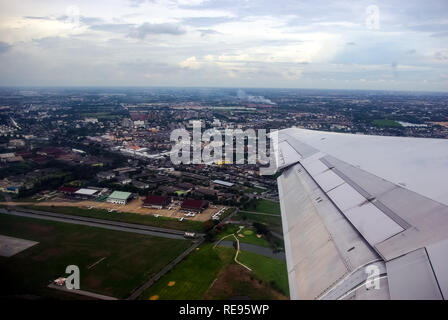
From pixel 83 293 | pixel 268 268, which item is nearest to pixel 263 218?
pixel 268 268

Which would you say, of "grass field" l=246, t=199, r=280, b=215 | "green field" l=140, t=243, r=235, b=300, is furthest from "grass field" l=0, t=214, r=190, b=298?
"grass field" l=246, t=199, r=280, b=215

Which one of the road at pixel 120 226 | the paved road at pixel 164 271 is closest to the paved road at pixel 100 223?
the road at pixel 120 226

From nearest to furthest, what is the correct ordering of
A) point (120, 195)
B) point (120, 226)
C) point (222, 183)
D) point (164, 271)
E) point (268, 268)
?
point (268, 268), point (164, 271), point (120, 226), point (120, 195), point (222, 183)

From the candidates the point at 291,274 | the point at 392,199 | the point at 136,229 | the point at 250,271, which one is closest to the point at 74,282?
the point at 136,229

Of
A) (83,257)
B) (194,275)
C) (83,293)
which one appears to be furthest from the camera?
(83,257)

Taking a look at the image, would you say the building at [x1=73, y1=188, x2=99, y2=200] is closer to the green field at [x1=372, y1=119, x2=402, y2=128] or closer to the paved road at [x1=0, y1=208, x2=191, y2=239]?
the paved road at [x1=0, y1=208, x2=191, y2=239]

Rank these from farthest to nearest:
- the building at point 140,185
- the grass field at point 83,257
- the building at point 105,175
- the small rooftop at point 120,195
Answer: the building at point 105,175 < the building at point 140,185 < the small rooftop at point 120,195 < the grass field at point 83,257

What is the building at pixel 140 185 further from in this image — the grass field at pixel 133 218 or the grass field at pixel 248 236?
the grass field at pixel 248 236

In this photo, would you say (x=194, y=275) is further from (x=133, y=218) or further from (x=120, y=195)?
(x=120, y=195)
